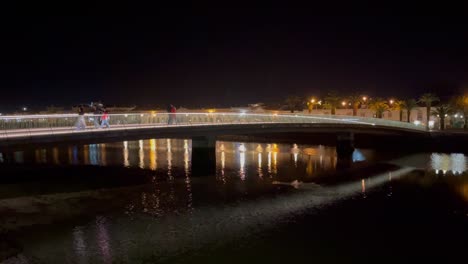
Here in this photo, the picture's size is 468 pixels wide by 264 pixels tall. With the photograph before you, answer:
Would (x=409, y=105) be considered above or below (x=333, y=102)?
below

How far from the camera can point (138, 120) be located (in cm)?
3019

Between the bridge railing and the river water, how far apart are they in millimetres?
3927

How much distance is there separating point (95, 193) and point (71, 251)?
10.2m

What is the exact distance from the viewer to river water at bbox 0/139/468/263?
1586 centimetres

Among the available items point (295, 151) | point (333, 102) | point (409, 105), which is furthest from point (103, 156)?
point (409, 105)

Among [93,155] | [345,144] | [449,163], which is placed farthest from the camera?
[345,144]

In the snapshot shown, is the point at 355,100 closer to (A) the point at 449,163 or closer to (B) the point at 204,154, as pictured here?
(A) the point at 449,163

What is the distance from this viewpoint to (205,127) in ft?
105

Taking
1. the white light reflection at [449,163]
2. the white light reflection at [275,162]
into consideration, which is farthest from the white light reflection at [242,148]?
the white light reflection at [449,163]

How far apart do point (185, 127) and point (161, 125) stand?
1828mm

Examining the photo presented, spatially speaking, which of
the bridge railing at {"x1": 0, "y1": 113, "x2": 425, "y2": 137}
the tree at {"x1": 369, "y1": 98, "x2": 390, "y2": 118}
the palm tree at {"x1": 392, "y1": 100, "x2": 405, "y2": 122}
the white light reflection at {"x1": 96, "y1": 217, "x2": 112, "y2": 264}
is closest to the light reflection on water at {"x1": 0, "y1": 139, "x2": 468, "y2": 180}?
the bridge railing at {"x1": 0, "y1": 113, "x2": 425, "y2": 137}

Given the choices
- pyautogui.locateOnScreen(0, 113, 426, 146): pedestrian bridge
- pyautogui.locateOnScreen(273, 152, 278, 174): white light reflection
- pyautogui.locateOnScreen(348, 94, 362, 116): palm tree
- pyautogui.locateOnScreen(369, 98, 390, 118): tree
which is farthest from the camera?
pyautogui.locateOnScreen(348, 94, 362, 116): palm tree

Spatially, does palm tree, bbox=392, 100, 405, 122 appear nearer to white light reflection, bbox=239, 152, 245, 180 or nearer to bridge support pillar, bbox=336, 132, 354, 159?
bridge support pillar, bbox=336, 132, 354, 159

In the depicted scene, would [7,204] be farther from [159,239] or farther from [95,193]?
[159,239]
